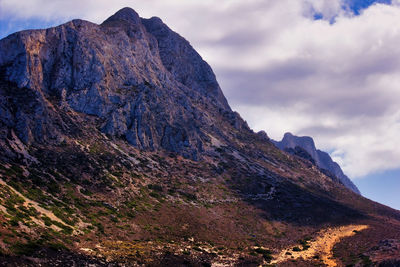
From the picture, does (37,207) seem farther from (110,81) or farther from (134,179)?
(110,81)

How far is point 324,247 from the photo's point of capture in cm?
8231

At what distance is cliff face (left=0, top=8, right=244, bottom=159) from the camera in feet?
305

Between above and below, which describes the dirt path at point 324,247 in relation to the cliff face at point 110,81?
below

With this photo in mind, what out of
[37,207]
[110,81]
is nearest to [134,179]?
[37,207]

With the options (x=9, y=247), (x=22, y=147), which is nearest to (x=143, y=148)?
(x=22, y=147)

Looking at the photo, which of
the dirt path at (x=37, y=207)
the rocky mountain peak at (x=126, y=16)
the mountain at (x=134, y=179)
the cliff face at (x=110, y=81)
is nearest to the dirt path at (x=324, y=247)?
the mountain at (x=134, y=179)

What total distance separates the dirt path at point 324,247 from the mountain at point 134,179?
A: 51 centimetres

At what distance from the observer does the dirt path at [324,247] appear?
233ft

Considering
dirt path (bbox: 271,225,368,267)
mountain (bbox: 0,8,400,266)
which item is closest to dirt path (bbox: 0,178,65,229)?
mountain (bbox: 0,8,400,266)

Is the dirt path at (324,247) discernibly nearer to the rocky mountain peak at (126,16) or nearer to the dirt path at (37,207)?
the dirt path at (37,207)

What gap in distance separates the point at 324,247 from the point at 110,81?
287ft

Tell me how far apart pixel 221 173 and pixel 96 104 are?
50766 mm

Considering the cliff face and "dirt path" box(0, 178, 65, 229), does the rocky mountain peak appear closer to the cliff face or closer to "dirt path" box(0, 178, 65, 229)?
the cliff face

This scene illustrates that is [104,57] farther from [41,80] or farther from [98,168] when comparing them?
[98,168]
